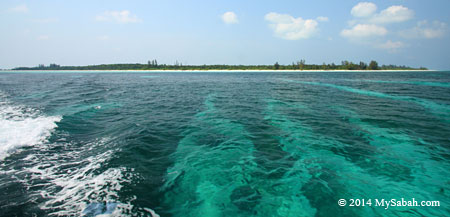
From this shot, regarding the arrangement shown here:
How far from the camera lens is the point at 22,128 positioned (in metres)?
10.8

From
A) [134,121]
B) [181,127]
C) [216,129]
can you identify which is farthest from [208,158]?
[134,121]

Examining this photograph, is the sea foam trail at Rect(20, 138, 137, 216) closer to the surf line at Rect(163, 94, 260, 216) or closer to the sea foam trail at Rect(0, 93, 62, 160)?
the surf line at Rect(163, 94, 260, 216)

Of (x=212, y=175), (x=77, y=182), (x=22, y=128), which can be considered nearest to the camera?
(x=77, y=182)

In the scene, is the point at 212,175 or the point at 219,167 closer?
the point at 212,175

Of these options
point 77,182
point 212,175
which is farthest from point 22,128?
point 212,175

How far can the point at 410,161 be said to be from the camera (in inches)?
287

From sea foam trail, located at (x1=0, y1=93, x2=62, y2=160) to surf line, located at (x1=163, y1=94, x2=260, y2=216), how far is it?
23.1ft

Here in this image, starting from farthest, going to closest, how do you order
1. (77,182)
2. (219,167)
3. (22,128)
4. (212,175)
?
(22,128) < (219,167) < (212,175) < (77,182)

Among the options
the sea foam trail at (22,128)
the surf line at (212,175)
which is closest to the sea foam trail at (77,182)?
the surf line at (212,175)

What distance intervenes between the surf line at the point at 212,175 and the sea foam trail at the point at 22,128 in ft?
23.1

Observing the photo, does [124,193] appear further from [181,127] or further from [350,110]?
[350,110]

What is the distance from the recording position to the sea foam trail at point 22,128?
8609 mm

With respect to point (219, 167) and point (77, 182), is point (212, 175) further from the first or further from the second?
point (77, 182)

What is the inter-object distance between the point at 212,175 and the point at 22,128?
11.9 metres
